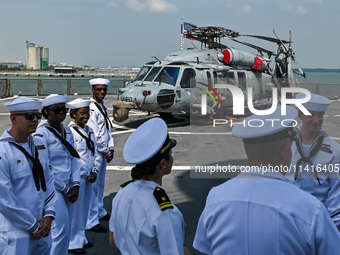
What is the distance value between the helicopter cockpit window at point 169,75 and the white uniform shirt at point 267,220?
12.4m

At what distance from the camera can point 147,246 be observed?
221 centimetres

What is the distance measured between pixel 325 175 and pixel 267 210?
1912 mm

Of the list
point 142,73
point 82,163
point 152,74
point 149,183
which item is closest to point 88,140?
point 82,163

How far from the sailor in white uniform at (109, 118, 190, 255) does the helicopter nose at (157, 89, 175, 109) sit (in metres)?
11.3

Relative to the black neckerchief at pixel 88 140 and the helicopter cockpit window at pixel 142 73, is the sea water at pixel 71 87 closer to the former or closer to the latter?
the helicopter cockpit window at pixel 142 73

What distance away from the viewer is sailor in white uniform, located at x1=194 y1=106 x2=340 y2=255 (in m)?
1.66

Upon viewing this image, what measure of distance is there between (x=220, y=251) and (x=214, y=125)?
13183mm

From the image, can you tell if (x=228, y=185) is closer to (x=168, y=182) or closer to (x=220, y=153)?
(x=168, y=182)

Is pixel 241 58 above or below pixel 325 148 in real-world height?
above

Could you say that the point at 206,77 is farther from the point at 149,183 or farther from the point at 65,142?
the point at 149,183

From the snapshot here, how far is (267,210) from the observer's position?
1721 millimetres

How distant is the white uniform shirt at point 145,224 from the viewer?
7.06 feet

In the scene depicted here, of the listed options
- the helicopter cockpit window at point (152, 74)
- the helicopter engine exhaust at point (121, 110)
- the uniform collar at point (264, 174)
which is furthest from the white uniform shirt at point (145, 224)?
the helicopter cockpit window at point (152, 74)

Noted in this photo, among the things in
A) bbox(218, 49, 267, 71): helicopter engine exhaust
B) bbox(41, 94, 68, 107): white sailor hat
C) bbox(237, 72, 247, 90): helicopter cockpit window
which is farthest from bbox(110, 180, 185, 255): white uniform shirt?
bbox(237, 72, 247, 90): helicopter cockpit window
